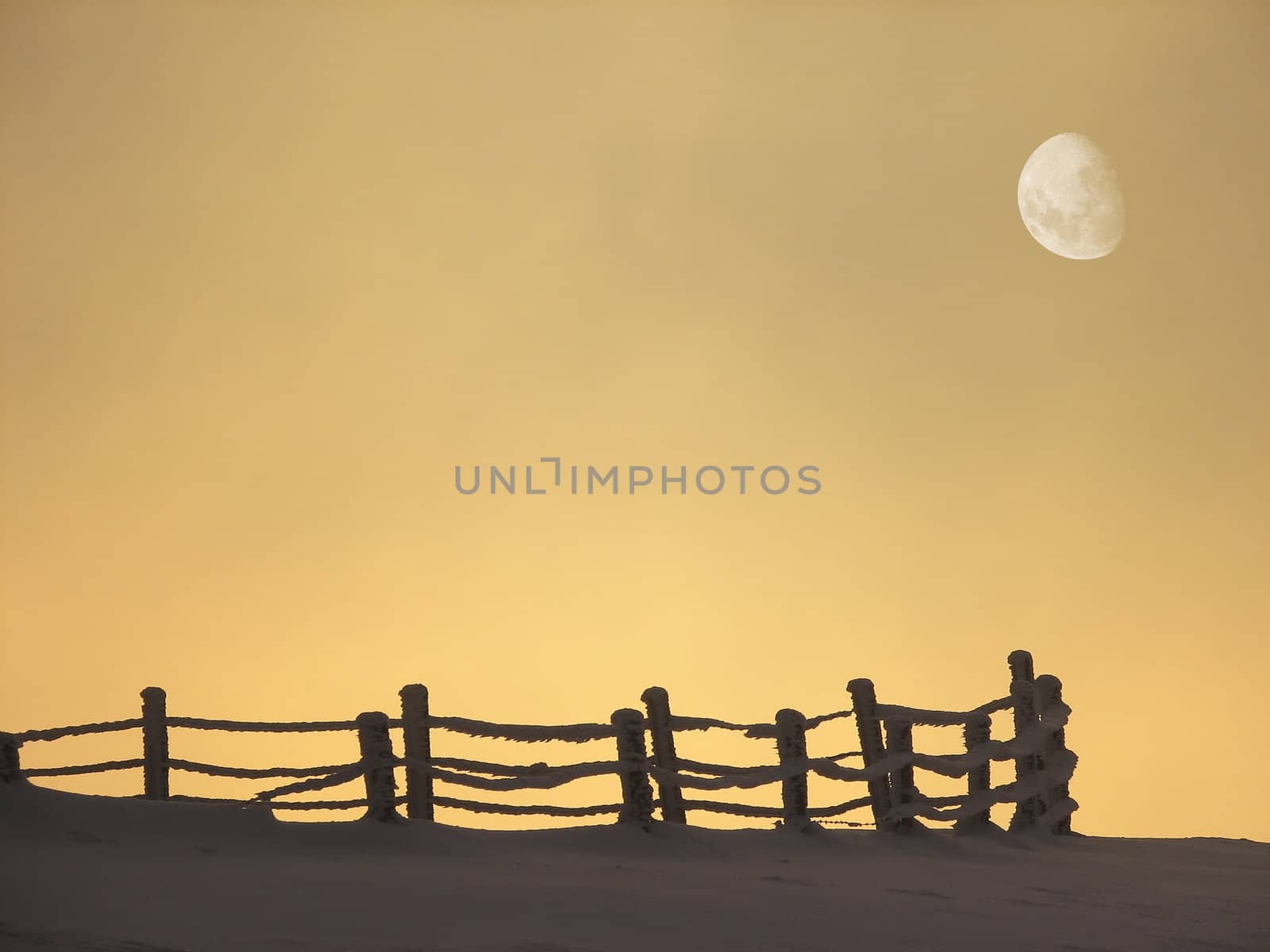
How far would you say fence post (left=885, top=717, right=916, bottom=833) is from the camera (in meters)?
11.3

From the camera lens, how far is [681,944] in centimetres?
645

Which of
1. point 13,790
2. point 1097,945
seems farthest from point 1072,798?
point 13,790

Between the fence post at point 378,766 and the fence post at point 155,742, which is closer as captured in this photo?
the fence post at point 378,766

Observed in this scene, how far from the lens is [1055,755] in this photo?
A: 13.6 metres

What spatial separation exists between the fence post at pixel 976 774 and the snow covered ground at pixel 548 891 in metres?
1.12

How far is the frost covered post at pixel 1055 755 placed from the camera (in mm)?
13250

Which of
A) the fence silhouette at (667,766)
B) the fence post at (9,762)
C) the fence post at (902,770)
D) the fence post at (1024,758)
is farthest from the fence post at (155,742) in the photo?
the fence post at (1024,758)

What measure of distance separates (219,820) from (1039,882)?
20.4 feet

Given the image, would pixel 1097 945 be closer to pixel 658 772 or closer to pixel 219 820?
pixel 658 772

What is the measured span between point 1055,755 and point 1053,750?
5cm

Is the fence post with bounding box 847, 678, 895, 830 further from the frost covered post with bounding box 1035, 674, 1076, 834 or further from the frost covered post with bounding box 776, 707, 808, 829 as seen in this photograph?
the frost covered post with bounding box 1035, 674, 1076, 834

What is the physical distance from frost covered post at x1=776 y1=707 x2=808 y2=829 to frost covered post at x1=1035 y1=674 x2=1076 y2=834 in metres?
3.52

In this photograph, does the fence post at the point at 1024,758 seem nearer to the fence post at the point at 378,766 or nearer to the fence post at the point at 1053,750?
the fence post at the point at 1053,750

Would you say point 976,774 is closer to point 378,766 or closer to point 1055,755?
point 1055,755
